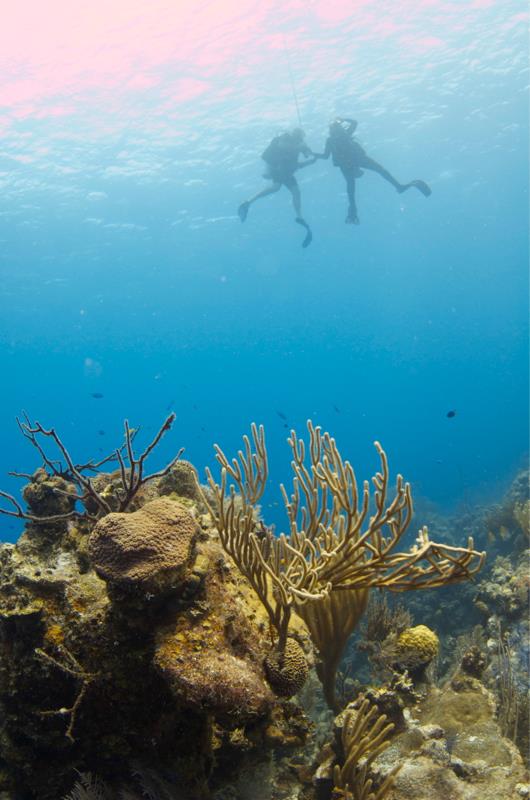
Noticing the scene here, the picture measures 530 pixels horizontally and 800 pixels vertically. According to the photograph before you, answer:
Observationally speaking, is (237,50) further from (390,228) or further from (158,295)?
(390,228)

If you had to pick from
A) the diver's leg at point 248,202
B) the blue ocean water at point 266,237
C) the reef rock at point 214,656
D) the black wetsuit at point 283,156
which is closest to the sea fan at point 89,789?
the reef rock at point 214,656

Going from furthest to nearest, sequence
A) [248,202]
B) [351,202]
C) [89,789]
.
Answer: [248,202] → [351,202] → [89,789]

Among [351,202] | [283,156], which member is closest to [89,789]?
[351,202]

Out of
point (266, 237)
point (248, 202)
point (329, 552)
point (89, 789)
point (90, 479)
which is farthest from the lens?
point (266, 237)

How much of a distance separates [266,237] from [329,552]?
178 feet

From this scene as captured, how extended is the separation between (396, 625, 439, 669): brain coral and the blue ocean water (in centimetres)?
1435

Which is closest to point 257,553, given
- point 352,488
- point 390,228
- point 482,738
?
point 352,488

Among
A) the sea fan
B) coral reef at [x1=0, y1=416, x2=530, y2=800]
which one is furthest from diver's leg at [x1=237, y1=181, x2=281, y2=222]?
the sea fan

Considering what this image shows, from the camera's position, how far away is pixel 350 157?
18953 mm

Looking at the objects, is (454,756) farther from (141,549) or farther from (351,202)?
(351,202)

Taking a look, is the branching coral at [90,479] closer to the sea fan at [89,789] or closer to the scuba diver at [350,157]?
the sea fan at [89,789]

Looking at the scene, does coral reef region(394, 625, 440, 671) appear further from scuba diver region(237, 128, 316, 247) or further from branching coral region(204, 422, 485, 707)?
scuba diver region(237, 128, 316, 247)

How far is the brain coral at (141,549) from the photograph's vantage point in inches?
105

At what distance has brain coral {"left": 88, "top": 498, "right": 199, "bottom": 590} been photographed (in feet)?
8.71
